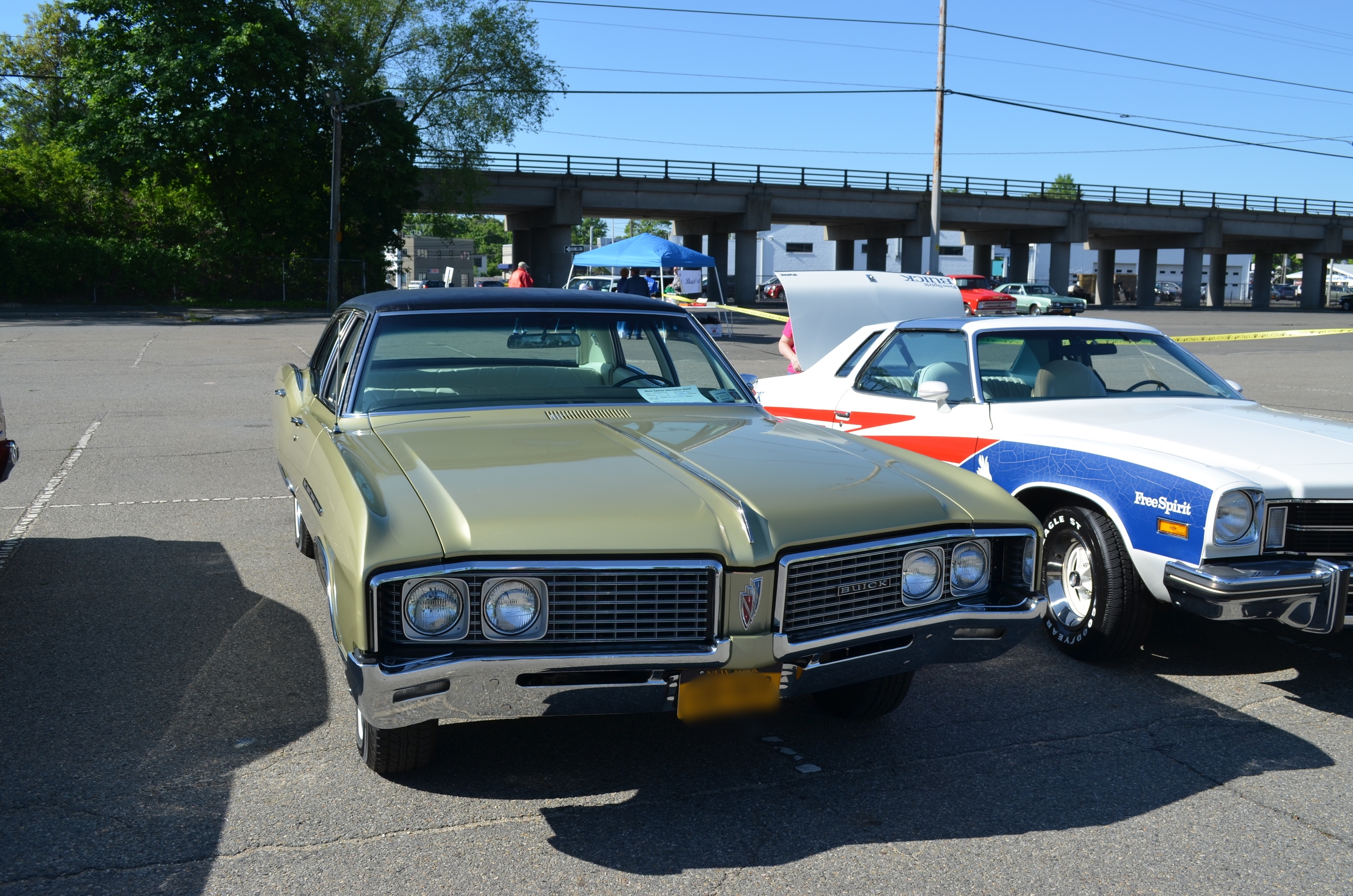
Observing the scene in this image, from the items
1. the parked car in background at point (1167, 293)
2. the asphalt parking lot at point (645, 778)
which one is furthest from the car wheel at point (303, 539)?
the parked car in background at point (1167, 293)

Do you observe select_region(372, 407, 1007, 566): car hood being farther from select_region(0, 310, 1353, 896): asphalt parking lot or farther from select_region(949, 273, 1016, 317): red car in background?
select_region(949, 273, 1016, 317): red car in background

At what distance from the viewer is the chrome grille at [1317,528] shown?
441 centimetres

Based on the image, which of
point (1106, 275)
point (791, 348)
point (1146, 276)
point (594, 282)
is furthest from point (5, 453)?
point (1106, 275)

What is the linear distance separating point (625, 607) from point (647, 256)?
23.4 meters

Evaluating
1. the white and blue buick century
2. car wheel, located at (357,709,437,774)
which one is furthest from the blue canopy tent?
car wheel, located at (357,709,437,774)

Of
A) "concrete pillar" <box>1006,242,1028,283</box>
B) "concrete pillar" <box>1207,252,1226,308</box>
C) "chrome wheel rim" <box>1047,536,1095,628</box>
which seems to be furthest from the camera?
"concrete pillar" <box>1207,252,1226,308</box>

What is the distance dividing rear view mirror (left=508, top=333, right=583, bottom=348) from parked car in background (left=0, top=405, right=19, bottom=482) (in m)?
2.74

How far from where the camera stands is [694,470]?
3.78 m

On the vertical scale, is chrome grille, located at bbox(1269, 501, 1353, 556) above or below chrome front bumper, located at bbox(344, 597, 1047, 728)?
above

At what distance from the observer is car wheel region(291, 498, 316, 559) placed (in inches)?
243

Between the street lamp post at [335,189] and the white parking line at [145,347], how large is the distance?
Answer: 893cm

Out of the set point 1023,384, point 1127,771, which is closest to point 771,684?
point 1127,771

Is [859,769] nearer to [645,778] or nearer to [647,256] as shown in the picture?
[645,778]

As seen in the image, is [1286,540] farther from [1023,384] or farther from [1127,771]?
[1023,384]
